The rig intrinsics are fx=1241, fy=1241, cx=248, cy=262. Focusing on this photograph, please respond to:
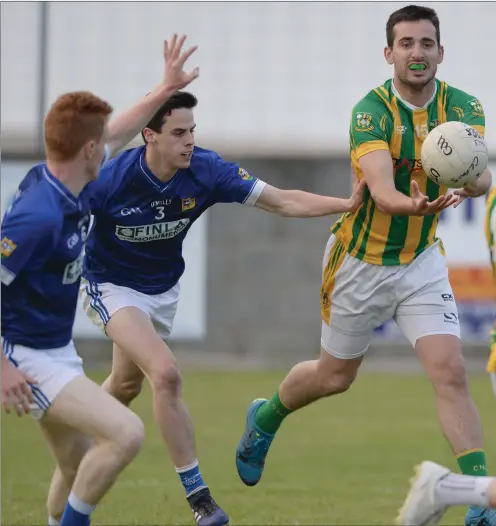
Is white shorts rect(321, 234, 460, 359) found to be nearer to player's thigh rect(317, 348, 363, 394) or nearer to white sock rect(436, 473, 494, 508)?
player's thigh rect(317, 348, 363, 394)

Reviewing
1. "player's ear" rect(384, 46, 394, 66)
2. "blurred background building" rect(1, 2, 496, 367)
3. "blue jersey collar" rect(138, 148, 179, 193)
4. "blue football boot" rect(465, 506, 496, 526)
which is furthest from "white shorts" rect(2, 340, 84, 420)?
"blurred background building" rect(1, 2, 496, 367)

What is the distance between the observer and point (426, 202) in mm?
6344

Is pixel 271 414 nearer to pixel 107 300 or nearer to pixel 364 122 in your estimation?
pixel 107 300

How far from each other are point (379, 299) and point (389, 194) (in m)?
0.82

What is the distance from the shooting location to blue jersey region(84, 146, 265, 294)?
7152mm

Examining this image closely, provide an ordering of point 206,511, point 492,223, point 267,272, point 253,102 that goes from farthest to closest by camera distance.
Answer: point 253,102 → point 267,272 → point 206,511 → point 492,223

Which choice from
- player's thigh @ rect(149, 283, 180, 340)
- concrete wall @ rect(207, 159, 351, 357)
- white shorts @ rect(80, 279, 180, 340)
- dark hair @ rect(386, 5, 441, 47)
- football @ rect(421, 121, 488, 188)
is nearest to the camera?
football @ rect(421, 121, 488, 188)

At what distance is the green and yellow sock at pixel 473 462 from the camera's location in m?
6.53

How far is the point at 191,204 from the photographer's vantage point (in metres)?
7.23

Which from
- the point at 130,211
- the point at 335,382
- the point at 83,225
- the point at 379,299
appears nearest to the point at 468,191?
the point at 379,299

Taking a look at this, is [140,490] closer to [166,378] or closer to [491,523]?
[166,378]

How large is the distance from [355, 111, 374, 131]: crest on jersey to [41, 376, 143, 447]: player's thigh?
2178mm

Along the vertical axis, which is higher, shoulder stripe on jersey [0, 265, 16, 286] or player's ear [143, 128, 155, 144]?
player's ear [143, 128, 155, 144]

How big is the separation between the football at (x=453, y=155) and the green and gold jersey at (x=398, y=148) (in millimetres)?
286
